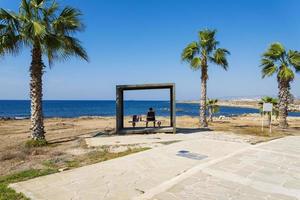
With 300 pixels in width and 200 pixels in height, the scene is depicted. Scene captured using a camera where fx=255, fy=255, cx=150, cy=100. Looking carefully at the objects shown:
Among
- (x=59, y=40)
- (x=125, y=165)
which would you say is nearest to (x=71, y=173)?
(x=125, y=165)

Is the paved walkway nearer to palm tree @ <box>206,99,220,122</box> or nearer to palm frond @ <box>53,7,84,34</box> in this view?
palm frond @ <box>53,7,84,34</box>

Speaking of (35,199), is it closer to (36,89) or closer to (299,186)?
(299,186)

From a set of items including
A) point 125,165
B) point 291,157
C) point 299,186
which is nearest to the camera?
point 299,186

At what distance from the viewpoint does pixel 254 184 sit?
5.85 metres

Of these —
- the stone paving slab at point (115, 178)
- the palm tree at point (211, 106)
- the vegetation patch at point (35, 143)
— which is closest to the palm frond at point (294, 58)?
the palm tree at point (211, 106)

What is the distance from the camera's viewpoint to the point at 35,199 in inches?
193

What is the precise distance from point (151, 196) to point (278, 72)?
18.3 m

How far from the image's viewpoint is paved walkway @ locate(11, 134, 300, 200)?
5.20 m

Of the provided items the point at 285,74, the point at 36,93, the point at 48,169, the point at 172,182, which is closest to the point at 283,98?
the point at 285,74

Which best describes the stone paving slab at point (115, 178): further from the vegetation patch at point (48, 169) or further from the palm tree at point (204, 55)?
the palm tree at point (204, 55)

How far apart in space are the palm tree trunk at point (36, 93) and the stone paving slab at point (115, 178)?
17.5ft

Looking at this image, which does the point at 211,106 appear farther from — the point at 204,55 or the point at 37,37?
the point at 37,37

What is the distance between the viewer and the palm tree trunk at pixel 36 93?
11406 millimetres

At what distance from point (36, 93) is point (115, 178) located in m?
7.06
